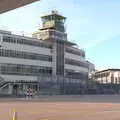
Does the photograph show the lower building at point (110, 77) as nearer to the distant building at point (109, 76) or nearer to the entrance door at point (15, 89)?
the distant building at point (109, 76)

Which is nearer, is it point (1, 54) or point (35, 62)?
point (1, 54)

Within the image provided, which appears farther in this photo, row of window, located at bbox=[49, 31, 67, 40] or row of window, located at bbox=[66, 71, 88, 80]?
row of window, located at bbox=[66, 71, 88, 80]

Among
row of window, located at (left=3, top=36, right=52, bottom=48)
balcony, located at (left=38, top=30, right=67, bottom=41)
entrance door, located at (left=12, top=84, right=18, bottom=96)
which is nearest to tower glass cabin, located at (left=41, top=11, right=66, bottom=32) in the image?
balcony, located at (left=38, top=30, right=67, bottom=41)

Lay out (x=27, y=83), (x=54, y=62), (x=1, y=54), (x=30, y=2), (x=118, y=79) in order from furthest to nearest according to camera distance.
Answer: (x=118, y=79) < (x=54, y=62) < (x=27, y=83) < (x=1, y=54) < (x=30, y=2)

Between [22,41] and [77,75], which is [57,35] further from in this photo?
[77,75]

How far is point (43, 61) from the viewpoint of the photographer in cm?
10275

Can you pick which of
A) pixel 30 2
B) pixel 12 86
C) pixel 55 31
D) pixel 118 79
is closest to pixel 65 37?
pixel 55 31

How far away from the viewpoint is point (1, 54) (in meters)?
91.4

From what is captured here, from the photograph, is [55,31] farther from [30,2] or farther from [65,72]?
[30,2]

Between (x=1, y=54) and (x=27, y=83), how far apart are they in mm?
11262

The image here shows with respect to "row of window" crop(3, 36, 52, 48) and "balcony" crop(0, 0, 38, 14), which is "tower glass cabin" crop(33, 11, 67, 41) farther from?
"balcony" crop(0, 0, 38, 14)

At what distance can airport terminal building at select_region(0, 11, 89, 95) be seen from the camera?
93.4 m

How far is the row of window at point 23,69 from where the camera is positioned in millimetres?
93044

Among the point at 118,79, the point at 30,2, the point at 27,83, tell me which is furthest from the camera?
the point at 118,79
